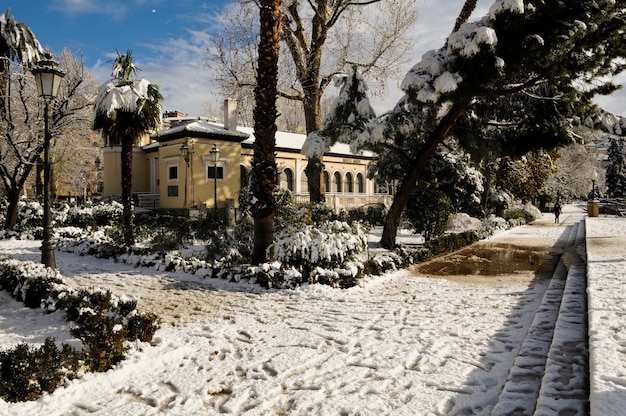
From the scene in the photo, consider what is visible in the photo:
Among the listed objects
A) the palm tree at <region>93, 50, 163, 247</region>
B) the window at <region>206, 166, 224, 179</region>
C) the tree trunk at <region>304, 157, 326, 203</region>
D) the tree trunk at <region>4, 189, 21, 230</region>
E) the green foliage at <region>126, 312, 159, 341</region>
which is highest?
the palm tree at <region>93, 50, 163, 247</region>

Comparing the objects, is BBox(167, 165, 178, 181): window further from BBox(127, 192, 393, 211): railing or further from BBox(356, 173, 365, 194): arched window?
BBox(356, 173, 365, 194): arched window

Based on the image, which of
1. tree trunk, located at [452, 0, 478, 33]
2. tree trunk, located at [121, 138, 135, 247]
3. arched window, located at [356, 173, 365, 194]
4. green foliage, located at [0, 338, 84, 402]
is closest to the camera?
green foliage, located at [0, 338, 84, 402]

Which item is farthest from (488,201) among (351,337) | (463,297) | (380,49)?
(351,337)

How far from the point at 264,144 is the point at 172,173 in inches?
731

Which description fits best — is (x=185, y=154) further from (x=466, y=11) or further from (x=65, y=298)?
(x=65, y=298)

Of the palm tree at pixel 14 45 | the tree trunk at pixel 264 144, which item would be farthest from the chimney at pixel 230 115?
the tree trunk at pixel 264 144

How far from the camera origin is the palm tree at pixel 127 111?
1330cm

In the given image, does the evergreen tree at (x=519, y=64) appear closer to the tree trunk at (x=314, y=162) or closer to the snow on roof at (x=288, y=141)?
the tree trunk at (x=314, y=162)

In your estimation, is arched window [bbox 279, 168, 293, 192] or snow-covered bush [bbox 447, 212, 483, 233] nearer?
snow-covered bush [bbox 447, 212, 483, 233]

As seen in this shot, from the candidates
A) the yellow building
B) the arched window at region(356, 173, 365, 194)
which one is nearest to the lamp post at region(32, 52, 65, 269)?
the yellow building

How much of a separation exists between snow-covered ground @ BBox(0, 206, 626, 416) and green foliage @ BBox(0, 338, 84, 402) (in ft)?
0.39

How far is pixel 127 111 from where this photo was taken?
1341cm

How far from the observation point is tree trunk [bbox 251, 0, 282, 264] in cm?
952

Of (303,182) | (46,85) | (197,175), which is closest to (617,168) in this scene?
(303,182)
